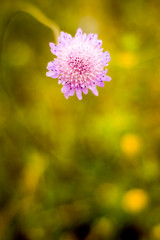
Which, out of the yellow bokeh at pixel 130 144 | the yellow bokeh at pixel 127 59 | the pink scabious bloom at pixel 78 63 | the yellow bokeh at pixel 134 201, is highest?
the yellow bokeh at pixel 127 59

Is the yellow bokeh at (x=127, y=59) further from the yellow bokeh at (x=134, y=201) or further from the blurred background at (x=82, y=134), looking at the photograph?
the yellow bokeh at (x=134, y=201)

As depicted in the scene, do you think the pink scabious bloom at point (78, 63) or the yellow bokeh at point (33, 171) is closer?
the pink scabious bloom at point (78, 63)

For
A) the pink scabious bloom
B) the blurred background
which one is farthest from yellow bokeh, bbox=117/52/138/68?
the pink scabious bloom

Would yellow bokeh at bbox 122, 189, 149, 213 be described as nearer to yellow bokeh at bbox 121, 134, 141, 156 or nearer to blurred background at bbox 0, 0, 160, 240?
blurred background at bbox 0, 0, 160, 240

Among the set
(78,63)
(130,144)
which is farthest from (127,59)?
(78,63)

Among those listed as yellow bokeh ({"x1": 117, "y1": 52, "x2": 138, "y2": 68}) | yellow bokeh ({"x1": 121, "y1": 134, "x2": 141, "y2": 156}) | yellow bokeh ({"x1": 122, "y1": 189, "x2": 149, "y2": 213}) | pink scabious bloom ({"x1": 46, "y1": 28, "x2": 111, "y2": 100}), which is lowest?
yellow bokeh ({"x1": 122, "y1": 189, "x2": 149, "y2": 213})

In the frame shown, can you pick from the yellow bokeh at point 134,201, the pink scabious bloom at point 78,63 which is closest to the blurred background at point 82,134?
the yellow bokeh at point 134,201

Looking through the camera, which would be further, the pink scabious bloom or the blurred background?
the blurred background

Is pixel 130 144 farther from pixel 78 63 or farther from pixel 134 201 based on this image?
pixel 78 63
